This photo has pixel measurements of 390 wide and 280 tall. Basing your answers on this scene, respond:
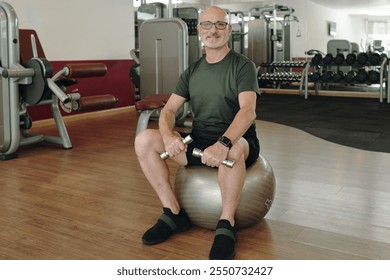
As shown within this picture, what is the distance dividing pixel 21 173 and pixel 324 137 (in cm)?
269

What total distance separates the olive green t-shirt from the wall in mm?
3355

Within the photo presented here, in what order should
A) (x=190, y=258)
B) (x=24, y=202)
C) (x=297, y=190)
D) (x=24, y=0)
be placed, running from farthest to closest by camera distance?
(x=24, y=0) → (x=297, y=190) → (x=24, y=202) → (x=190, y=258)

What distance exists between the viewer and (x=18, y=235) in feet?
6.19

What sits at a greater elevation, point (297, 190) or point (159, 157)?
point (159, 157)

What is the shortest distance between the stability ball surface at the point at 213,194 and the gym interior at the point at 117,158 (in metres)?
0.08

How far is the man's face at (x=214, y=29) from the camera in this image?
68.8 inches

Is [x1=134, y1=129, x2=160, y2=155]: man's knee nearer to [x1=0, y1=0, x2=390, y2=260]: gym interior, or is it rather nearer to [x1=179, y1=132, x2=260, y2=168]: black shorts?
[x1=179, y1=132, x2=260, y2=168]: black shorts

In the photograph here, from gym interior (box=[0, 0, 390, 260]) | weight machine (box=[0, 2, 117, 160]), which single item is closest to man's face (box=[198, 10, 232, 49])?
gym interior (box=[0, 0, 390, 260])

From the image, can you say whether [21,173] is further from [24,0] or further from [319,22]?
[319,22]

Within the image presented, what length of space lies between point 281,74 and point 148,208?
6.46 metres

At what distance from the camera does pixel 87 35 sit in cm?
535

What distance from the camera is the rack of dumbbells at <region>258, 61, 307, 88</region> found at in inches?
314

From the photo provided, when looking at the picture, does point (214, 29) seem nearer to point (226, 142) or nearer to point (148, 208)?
point (226, 142)
